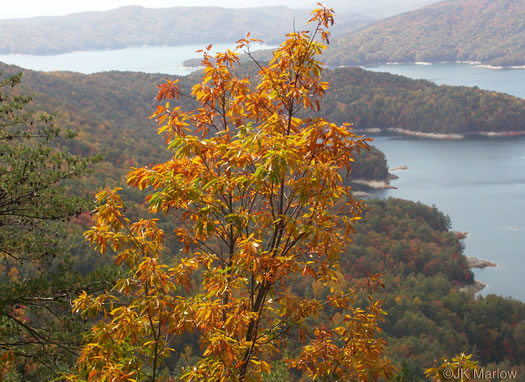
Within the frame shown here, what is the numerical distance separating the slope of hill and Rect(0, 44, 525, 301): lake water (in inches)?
1154

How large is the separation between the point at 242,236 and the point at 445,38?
122 metres

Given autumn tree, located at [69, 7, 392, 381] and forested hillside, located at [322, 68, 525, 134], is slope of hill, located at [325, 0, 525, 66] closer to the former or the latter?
forested hillside, located at [322, 68, 525, 134]

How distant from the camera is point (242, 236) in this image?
119 inches

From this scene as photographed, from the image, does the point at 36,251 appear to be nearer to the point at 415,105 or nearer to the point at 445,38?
the point at 415,105

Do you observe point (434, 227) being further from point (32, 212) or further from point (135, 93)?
point (135, 93)

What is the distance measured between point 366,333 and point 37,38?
314ft

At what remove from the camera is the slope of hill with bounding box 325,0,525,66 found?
102688 millimetres

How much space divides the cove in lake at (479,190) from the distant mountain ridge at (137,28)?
149 feet

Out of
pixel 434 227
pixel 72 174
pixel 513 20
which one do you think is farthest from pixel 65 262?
pixel 513 20

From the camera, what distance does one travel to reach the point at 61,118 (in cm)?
3647

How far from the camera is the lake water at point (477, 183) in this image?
26.0m

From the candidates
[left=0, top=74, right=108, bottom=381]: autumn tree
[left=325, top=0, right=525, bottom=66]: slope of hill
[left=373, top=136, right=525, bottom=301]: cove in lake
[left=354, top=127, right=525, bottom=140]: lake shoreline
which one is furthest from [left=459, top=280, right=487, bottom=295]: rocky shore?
[left=325, top=0, right=525, bottom=66]: slope of hill

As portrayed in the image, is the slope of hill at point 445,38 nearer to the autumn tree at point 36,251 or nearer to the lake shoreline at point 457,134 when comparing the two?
the lake shoreline at point 457,134

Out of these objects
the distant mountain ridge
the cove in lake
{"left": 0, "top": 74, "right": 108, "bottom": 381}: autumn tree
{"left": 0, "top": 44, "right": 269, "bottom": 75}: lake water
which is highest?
the distant mountain ridge
